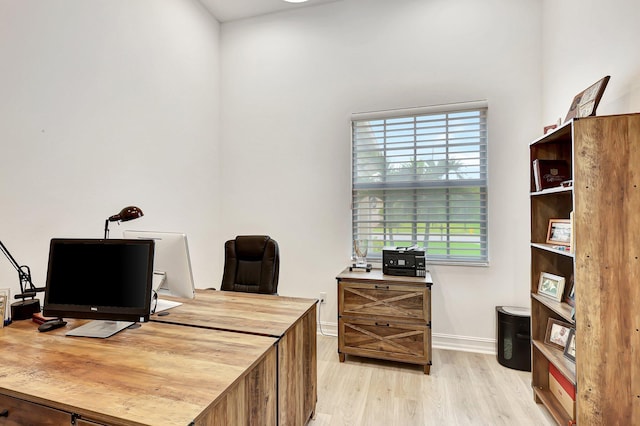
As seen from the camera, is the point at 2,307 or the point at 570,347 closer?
the point at 2,307

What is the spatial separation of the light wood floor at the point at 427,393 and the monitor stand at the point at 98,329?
4.31 feet

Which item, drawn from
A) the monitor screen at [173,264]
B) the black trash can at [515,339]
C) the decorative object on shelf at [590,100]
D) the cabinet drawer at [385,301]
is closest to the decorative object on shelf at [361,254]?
the cabinet drawer at [385,301]

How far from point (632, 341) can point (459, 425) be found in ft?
3.45

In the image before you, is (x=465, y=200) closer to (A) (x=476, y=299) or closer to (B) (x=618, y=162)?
(A) (x=476, y=299)

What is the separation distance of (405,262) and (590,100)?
1668mm

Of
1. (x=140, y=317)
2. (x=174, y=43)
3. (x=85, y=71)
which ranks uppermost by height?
(x=174, y=43)

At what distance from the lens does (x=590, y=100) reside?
5.79 feet

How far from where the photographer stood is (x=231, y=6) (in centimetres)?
350

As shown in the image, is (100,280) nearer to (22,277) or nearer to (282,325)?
(22,277)

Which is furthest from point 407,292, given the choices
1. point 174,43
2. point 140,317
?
point 174,43

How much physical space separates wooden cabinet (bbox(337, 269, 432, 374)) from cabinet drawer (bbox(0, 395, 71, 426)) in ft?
6.68

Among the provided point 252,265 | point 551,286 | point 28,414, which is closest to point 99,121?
point 252,265

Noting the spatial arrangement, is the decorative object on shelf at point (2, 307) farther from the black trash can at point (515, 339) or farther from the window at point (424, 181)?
the black trash can at point (515, 339)

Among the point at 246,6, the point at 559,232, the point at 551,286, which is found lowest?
the point at 551,286
